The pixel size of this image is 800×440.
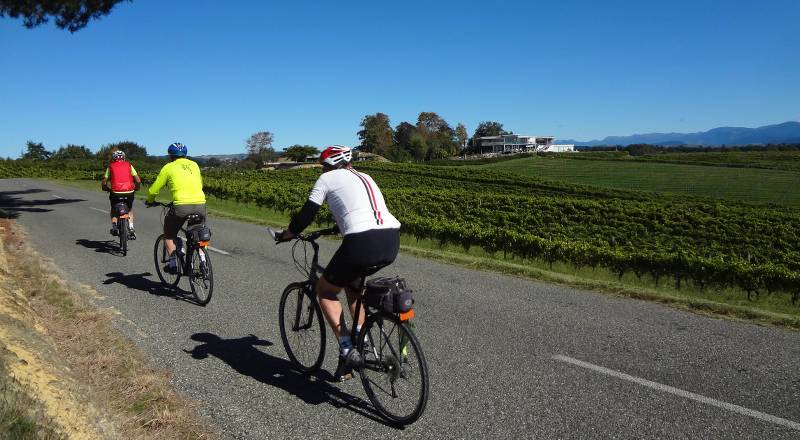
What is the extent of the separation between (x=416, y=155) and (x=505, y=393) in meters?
125

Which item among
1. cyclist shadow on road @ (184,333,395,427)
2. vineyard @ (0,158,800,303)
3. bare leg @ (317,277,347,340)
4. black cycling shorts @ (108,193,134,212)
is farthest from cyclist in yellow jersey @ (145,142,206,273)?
vineyard @ (0,158,800,303)

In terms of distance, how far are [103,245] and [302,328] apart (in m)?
9.90

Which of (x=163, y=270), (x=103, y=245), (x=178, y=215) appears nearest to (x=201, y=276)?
(x=178, y=215)

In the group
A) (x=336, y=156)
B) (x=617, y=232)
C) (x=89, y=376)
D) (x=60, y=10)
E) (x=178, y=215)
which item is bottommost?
(x=617, y=232)

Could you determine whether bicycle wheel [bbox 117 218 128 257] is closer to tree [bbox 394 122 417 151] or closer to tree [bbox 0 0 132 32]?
tree [bbox 0 0 132 32]

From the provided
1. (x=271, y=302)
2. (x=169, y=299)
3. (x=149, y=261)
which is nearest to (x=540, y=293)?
(x=271, y=302)

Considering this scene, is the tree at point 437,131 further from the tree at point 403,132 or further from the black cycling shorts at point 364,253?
the black cycling shorts at point 364,253

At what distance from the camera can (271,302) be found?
25.3 ft

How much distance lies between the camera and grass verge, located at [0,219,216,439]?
134 inches

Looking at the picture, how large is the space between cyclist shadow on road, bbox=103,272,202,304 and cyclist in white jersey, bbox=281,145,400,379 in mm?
4428

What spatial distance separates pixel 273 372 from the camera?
206 inches

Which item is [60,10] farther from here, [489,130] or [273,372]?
[489,130]

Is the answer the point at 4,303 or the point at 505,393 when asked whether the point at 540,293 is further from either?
the point at 4,303

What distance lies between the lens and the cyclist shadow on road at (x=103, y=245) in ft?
39.5
